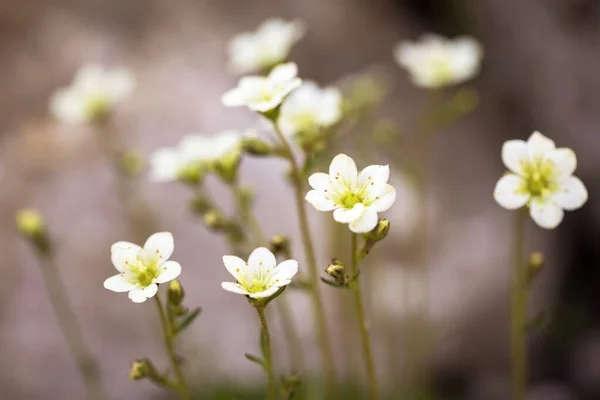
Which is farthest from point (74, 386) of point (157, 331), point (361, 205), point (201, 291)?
point (361, 205)

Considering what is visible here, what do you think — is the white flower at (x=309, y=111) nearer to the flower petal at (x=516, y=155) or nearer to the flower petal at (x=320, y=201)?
the flower petal at (x=320, y=201)

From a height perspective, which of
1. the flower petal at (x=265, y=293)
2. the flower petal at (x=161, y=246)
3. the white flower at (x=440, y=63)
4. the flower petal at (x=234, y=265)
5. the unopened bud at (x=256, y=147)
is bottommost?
the flower petal at (x=265, y=293)

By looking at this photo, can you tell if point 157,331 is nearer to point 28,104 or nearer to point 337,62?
point 28,104

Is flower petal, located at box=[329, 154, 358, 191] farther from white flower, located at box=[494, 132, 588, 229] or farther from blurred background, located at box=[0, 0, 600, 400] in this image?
blurred background, located at box=[0, 0, 600, 400]

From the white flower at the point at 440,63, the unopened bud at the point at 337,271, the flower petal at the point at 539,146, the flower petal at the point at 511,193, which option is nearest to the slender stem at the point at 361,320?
the unopened bud at the point at 337,271

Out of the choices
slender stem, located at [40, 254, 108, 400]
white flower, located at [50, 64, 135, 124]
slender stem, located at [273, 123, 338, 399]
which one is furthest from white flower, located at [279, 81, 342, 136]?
slender stem, located at [40, 254, 108, 400]

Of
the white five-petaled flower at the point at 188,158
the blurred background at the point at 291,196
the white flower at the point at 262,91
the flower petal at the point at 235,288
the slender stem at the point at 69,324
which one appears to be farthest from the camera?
the blurred background at the point at 291,196
